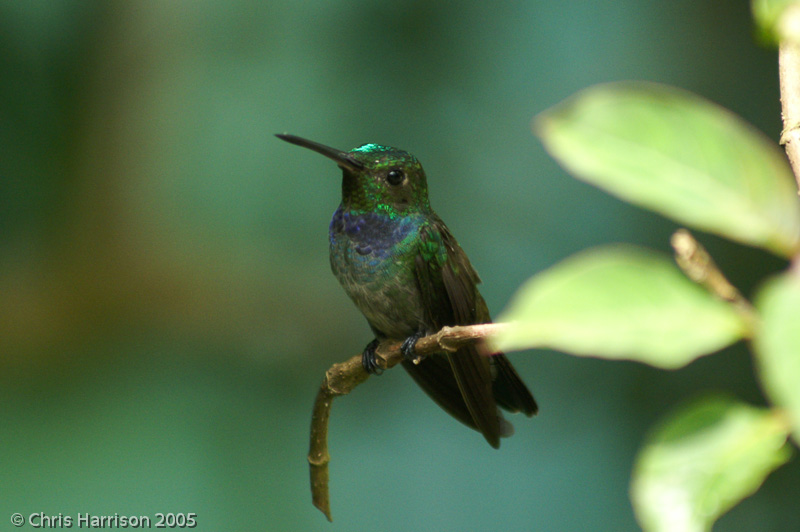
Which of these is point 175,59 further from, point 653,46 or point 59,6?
point 653,46

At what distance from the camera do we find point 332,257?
5.97ft

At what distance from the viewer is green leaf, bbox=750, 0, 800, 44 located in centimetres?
27

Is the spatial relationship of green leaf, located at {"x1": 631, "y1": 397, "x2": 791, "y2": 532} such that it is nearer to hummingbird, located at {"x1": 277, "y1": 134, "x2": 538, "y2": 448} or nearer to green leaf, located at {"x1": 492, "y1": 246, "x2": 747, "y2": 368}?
green leaf, located at {"x1": 492, "y1": 246, "x2": 747, "y2": 368}

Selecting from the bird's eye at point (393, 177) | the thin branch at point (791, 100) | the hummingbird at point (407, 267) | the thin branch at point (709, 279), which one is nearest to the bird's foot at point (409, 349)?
the hummingbird at point (407, 267)

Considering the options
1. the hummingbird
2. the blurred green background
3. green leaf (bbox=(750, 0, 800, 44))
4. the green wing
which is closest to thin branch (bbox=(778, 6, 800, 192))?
green leaf (bbox=(750, 0, 800, 44))

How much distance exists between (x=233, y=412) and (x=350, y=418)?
0.52m

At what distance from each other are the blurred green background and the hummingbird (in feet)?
4.37

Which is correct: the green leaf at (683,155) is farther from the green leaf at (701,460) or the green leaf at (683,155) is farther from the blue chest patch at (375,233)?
the blue chest patch at (375,233)

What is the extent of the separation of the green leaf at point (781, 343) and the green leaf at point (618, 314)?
0.02 m

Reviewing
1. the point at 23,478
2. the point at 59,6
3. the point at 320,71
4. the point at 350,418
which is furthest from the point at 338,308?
the point at 59,6

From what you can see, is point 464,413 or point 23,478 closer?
point 464,413

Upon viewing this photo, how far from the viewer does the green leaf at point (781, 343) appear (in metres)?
0.20

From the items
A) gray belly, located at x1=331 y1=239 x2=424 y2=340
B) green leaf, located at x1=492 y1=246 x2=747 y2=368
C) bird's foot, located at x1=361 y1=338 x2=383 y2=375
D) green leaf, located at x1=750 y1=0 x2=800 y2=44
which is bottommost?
bird's foot, located at x1=361 y1=338 x2=383 y2=375

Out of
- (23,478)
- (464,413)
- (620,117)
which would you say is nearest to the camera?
(620,117)
